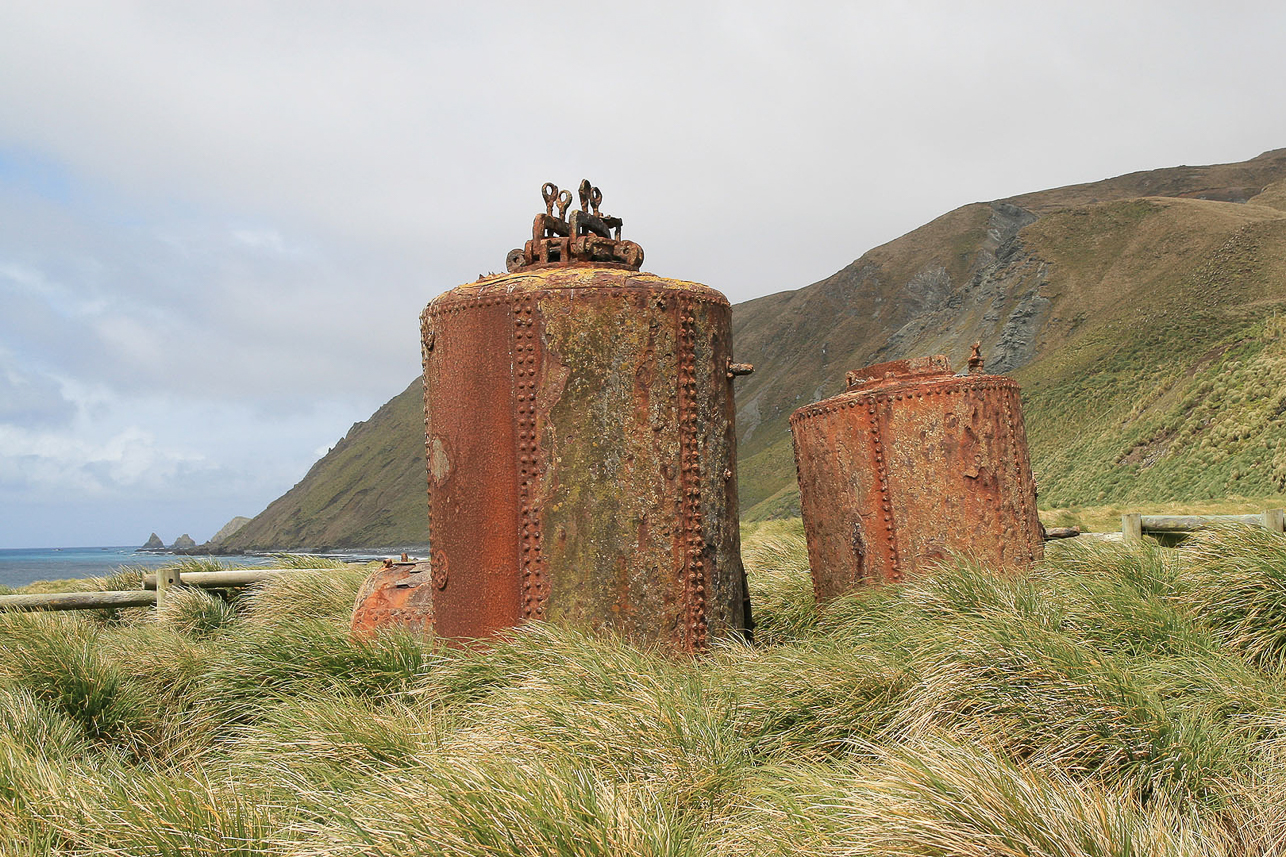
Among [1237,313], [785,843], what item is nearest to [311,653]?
[785,843]

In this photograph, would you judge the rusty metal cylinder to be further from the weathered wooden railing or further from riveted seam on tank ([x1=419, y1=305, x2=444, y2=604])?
the weathered wooden railing

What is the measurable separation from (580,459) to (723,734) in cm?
174

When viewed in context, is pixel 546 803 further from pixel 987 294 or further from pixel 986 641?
pixel 987 294

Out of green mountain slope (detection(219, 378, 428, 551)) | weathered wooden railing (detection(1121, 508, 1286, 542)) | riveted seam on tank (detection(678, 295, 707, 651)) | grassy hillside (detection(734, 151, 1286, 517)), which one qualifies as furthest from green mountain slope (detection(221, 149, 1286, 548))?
riveted seam on tank (detection(678, 295, 707, 651))

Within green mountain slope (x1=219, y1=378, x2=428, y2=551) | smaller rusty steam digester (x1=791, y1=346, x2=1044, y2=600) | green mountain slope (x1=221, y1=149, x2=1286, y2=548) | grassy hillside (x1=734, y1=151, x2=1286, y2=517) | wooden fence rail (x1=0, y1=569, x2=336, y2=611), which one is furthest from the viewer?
green mountain slope (x1=219, y1=378, x2=428, y2=551)

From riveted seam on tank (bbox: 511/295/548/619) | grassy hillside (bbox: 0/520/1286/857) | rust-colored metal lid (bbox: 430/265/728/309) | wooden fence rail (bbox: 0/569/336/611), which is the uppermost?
rust-colored metal lid (bbox: 430/265/728/309)

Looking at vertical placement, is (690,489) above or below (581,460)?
below

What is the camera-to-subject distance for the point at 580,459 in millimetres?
4691

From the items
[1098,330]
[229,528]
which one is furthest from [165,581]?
[229,528]

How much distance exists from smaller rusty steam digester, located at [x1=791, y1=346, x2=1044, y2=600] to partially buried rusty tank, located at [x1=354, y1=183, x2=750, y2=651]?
1106 millimetres

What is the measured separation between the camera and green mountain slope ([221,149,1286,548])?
31.2m

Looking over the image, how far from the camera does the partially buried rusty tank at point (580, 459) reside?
4695mm

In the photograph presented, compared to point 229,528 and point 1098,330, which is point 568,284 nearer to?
point 1098,330

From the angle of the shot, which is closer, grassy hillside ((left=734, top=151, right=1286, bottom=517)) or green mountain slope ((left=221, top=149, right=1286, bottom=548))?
grassy hillside ((left=734, top=151, right=1286, bottom=517))
